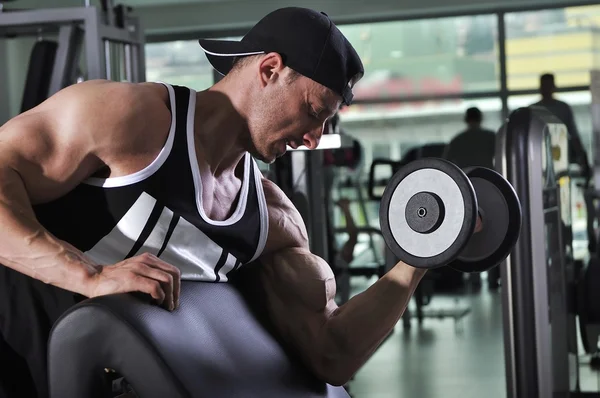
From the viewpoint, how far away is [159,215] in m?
1.21

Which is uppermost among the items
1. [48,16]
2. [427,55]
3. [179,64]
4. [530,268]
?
[179,64]

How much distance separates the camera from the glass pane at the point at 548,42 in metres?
8.02

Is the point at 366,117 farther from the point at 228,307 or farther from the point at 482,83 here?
the point at 228,307

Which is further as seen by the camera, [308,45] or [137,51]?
[137,51]

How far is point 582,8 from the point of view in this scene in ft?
26.1

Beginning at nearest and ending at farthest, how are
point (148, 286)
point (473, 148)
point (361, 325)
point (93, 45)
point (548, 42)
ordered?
point (148, 286) → point (361, 325) → point (93, 45) → point (473, 148) → point (548, 42)

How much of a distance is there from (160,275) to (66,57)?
2327 millimetres

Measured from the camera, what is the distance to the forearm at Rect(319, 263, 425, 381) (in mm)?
1372

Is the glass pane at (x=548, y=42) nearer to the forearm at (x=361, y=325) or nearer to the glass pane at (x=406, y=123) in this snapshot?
the glass pane at (x=406, y=123)

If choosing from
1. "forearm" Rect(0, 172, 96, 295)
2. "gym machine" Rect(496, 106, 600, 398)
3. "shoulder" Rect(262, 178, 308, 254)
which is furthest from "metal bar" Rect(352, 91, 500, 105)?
"forearm" Rect(0, 172, 96, 295)

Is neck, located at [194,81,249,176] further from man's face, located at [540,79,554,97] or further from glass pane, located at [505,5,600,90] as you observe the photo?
glass pane, located at [505,5,600,90]

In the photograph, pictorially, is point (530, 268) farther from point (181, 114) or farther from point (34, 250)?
point (34, 250)

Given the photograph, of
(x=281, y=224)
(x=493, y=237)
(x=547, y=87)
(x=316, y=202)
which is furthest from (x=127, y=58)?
(x=547, y=87)

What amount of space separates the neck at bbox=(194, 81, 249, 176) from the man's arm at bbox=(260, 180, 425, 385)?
148mm
